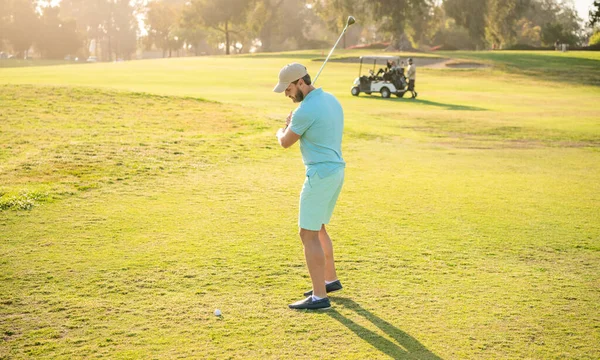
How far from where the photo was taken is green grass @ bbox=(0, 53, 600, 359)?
20.0 ft

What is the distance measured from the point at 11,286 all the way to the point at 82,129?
40.3 feet

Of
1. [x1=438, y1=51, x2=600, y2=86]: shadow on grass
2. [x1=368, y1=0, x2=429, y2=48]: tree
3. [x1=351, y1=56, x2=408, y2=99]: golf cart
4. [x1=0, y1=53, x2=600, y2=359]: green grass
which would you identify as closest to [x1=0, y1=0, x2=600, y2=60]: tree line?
[x1=368, y1=0, x2=429, y2=48]: tree

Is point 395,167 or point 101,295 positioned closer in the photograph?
point 101,295

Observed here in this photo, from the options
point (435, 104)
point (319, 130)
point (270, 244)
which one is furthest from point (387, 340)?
point (435, 104)

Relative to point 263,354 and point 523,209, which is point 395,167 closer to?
point 523,209

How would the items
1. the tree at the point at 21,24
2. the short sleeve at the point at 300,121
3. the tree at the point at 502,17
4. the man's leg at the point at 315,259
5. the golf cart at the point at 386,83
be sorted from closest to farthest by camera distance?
1. the short sleeve at the point at 300,121
2. the man's leg at the point at 315,259
3. the golf cart at the point at 386,83
4. the tree at the point at 502,17
5. the tree at the point at 21,24

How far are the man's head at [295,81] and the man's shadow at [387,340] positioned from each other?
2.13m

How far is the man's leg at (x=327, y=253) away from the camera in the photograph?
7.11 meters

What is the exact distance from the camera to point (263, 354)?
568 centimetres

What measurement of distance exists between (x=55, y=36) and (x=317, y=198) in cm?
12881

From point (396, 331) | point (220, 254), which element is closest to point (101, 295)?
point (220, 254)

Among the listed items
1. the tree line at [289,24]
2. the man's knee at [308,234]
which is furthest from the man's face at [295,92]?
the tree line at [289,24]

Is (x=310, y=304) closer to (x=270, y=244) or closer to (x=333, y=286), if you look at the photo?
(x=333, y=286)

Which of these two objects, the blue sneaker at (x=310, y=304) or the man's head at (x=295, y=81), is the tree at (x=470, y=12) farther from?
the blue sneaker at (x=310, y=304)
